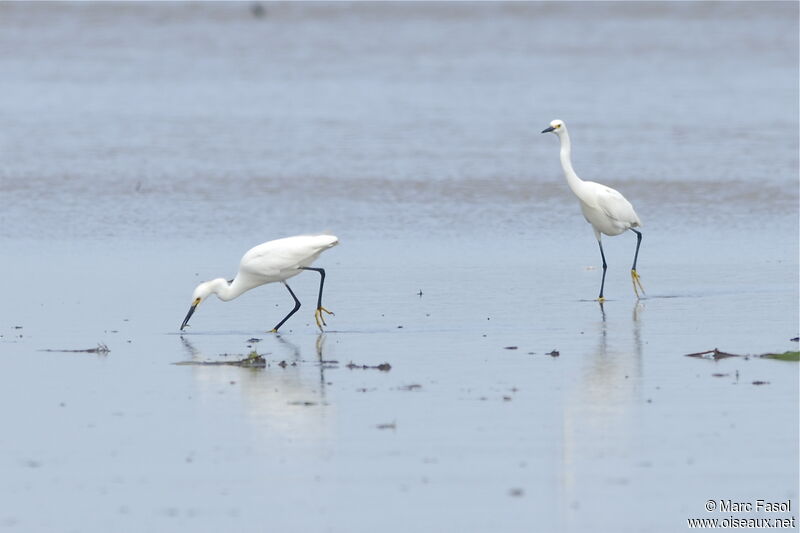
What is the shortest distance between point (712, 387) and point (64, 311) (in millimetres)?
5613

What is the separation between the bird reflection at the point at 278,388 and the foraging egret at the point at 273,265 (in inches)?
32.4

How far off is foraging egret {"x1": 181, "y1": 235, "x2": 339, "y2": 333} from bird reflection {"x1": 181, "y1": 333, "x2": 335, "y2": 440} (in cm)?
82

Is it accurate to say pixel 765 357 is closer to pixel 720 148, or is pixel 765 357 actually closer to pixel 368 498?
pixel 368 498

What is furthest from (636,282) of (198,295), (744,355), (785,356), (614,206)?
(198,295)

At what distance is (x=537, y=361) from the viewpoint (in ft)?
33.3

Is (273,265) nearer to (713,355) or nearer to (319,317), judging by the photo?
(319,317)

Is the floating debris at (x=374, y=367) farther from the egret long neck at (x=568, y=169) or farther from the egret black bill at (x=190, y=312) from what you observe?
the egret long neck at (x=568, y=169)

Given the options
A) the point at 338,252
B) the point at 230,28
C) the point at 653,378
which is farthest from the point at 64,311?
the point at 230,28

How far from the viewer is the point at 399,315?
1222 cm

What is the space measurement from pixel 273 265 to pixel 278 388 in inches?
108

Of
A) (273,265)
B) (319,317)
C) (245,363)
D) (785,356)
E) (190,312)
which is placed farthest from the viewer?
(273,265)

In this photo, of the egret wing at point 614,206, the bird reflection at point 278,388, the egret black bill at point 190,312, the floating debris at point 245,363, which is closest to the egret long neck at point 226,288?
the egret black bill at point 190,312

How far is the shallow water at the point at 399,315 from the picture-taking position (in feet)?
24.1

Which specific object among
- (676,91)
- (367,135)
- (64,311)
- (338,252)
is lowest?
(64,311)
